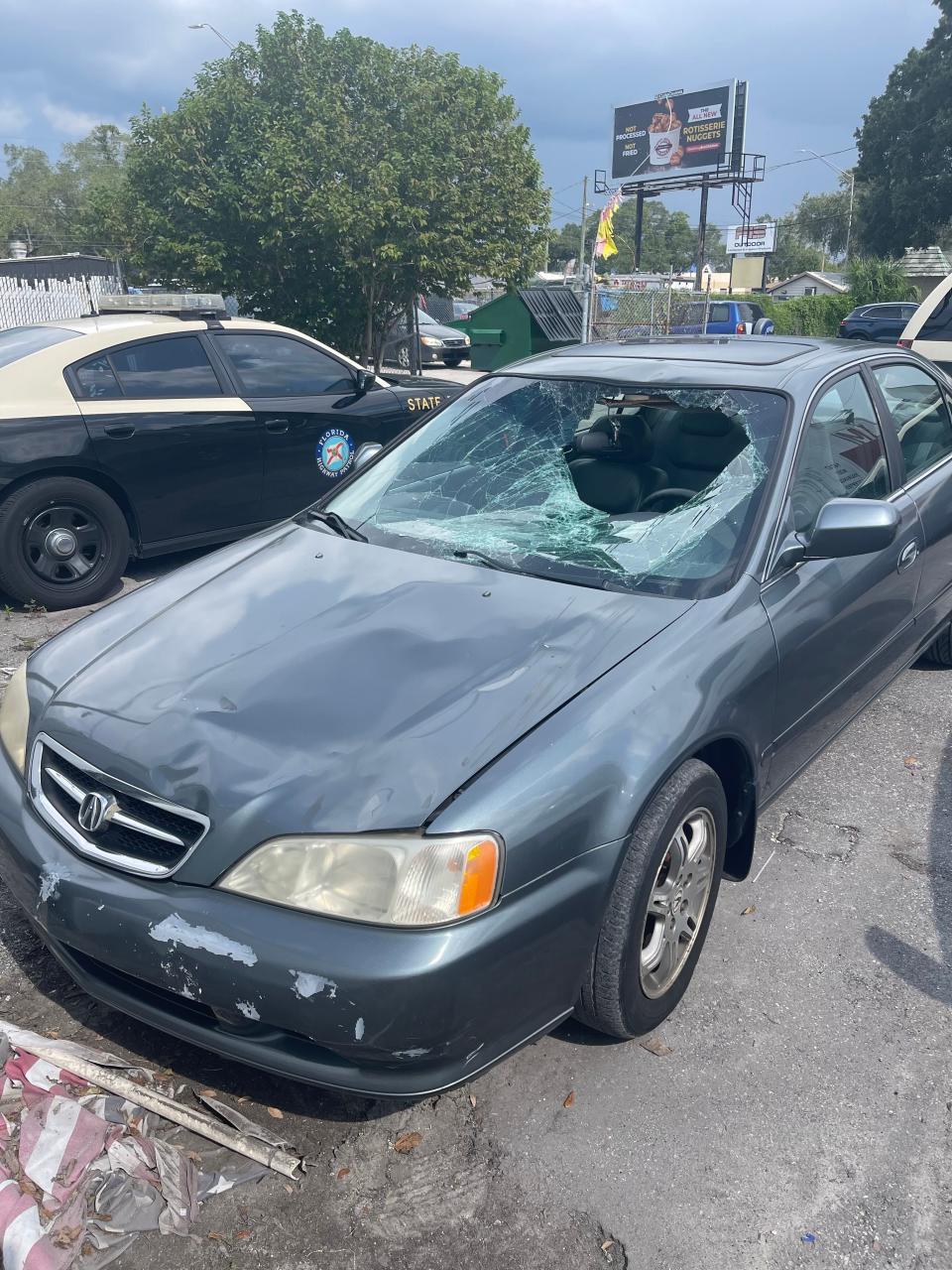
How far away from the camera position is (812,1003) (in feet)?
9.20

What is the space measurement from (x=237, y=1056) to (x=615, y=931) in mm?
847

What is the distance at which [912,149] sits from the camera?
1462 inches

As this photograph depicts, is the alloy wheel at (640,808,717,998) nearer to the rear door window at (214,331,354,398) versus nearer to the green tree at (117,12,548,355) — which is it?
the rear door window at (214,331,354,398)

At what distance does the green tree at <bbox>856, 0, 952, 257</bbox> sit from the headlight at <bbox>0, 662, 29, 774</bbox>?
40793 millimetres

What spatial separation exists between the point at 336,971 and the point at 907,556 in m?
2.76

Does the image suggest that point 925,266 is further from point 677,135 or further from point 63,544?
point 63,544

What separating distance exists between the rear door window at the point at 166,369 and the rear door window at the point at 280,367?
7.6 inches

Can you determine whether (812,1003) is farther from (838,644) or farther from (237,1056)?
(237,1056)

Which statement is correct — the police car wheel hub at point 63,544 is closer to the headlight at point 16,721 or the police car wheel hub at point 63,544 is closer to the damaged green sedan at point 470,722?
the damaged green sedan at point 470,722

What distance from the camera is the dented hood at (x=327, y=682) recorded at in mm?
2137

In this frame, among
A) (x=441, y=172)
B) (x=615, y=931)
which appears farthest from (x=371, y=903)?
(x=441, y=172)

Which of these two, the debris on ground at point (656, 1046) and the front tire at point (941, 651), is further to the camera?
the front tire at point (941, 651)

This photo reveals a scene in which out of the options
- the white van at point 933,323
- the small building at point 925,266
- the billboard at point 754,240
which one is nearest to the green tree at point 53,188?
the billboard at point 754,240

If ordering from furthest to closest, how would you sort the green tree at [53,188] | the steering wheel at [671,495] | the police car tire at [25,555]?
1. the green tree at [53,188]
2. the police car tire at [25,555]
3. the steering wheel at [671,495]
